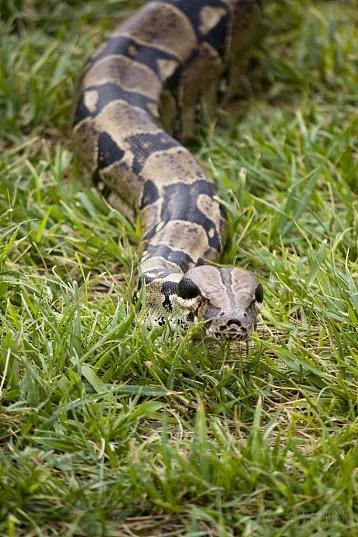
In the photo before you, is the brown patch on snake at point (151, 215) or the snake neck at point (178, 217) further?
the brown patch on snake at point (151, 215)

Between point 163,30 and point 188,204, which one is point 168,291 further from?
point 163,30

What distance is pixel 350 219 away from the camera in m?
6.50

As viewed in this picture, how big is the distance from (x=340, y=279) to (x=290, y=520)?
200 centimetres

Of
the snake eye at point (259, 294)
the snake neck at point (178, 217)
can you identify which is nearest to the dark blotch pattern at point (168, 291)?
the snake neck at point (178, 217)

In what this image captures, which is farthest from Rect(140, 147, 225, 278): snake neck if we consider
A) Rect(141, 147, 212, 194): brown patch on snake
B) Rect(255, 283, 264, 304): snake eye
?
Rect(255, 283, 264, 304): snake eye

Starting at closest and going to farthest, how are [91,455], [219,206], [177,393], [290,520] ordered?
1. [290,520]
2. [91,455]
3. [177,393]
4. [219,206]

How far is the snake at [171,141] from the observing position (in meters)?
5.25

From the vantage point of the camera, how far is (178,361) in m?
4.89

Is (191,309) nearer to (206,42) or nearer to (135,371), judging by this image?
(135,371)

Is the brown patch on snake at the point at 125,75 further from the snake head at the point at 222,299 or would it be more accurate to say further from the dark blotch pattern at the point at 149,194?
the snake head at the point at 222,299

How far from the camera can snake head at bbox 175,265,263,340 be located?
15.9 feet

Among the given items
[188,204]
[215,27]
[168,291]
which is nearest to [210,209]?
[188,204]

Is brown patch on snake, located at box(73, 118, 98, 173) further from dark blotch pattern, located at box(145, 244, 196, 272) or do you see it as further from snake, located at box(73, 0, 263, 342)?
dark blotch pattern, located at box(145, 244, 196, 272)

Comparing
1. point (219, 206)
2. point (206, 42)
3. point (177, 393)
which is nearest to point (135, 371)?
point (177, 393)
